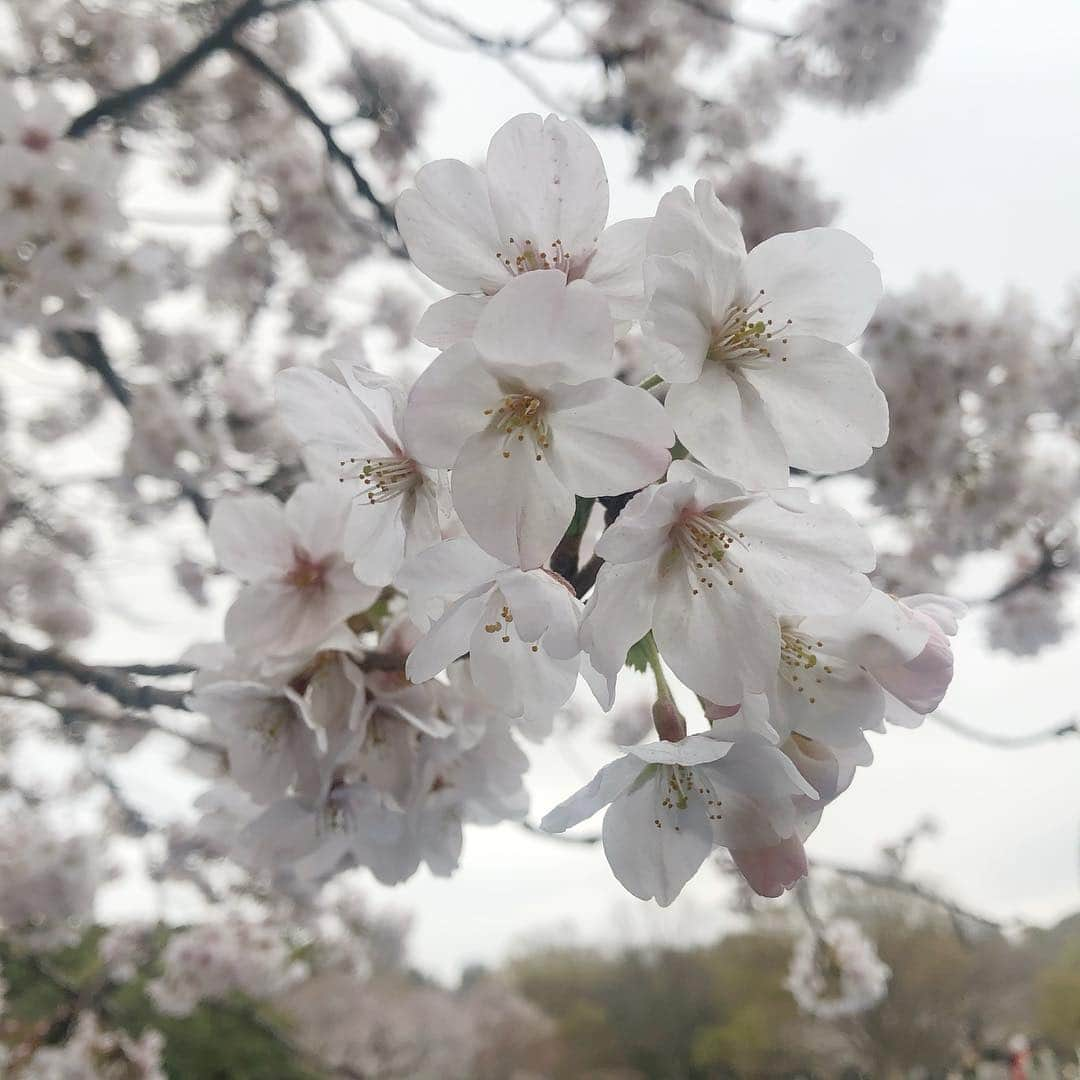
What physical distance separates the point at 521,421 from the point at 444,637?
161 mm

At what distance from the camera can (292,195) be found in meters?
2.95

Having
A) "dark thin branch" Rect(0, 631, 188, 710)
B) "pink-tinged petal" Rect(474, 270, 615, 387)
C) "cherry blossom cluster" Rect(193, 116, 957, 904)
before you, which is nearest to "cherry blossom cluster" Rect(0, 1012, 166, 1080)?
"dark thin branch" Rect(0, 631, 188, 710)

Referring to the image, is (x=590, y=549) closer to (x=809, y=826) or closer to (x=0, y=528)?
(x=809, y=826)

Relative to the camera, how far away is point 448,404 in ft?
1.48

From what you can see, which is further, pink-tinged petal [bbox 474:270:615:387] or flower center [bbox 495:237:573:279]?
Answer: flower center [bbox 495:237:573:279]

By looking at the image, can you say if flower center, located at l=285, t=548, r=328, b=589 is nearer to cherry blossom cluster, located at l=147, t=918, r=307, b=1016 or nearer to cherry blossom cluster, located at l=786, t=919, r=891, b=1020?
cherry blossom cluster, located at l=786, t=919, r=891, b=1020

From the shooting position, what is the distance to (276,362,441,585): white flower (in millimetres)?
569

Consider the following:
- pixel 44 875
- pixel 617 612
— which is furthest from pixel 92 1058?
pixel 617 612

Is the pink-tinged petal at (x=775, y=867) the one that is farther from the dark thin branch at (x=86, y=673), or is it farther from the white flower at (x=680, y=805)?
the dark thin branch at (x=86, y=673)

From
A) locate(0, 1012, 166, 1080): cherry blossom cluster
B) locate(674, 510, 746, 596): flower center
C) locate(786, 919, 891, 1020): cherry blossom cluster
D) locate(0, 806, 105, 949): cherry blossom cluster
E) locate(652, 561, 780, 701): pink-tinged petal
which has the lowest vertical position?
locate(0, 806, 105, 949): cherry blossom cluster

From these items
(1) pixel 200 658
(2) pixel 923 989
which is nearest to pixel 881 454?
(1) pixel 200 658

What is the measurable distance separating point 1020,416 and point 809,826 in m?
2.03

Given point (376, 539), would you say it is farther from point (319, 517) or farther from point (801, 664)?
point (801, 664)

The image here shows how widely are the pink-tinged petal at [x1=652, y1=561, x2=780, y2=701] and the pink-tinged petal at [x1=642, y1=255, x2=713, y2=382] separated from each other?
127 mm
